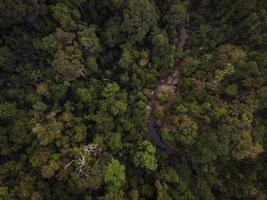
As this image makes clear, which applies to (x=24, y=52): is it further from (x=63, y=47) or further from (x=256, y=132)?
(x=256, y=132)

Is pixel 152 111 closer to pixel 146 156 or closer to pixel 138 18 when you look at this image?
pixel 146 156

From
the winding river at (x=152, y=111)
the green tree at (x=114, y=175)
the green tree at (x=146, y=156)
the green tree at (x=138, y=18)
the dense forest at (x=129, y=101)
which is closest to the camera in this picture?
the green tree at (x=114, y=175)

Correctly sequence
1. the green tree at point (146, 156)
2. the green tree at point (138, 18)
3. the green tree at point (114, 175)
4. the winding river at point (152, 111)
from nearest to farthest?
the green tree at point (114, 175) → the green tree at point (146, 156) → the green tree at point (138, 18) → the winding river at point (152, 111)

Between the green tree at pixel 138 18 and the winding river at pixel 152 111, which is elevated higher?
the green tree at pixel 138 18

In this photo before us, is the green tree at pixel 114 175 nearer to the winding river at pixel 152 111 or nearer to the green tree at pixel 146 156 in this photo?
the green tree at pixel 146 156

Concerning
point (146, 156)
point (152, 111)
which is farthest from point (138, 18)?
point (146, 156)

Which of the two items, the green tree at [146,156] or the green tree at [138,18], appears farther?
the green tree at [138,18]

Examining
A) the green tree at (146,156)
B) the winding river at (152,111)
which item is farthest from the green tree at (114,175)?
the winding river at (152,111)

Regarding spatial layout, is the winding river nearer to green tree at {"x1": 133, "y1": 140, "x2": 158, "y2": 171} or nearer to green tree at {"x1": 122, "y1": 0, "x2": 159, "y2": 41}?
green tree at {"x1": 133, "y1": 140, "x2": 158, "y2": 171}

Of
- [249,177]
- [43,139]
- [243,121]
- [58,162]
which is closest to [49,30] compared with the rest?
[43,139]
